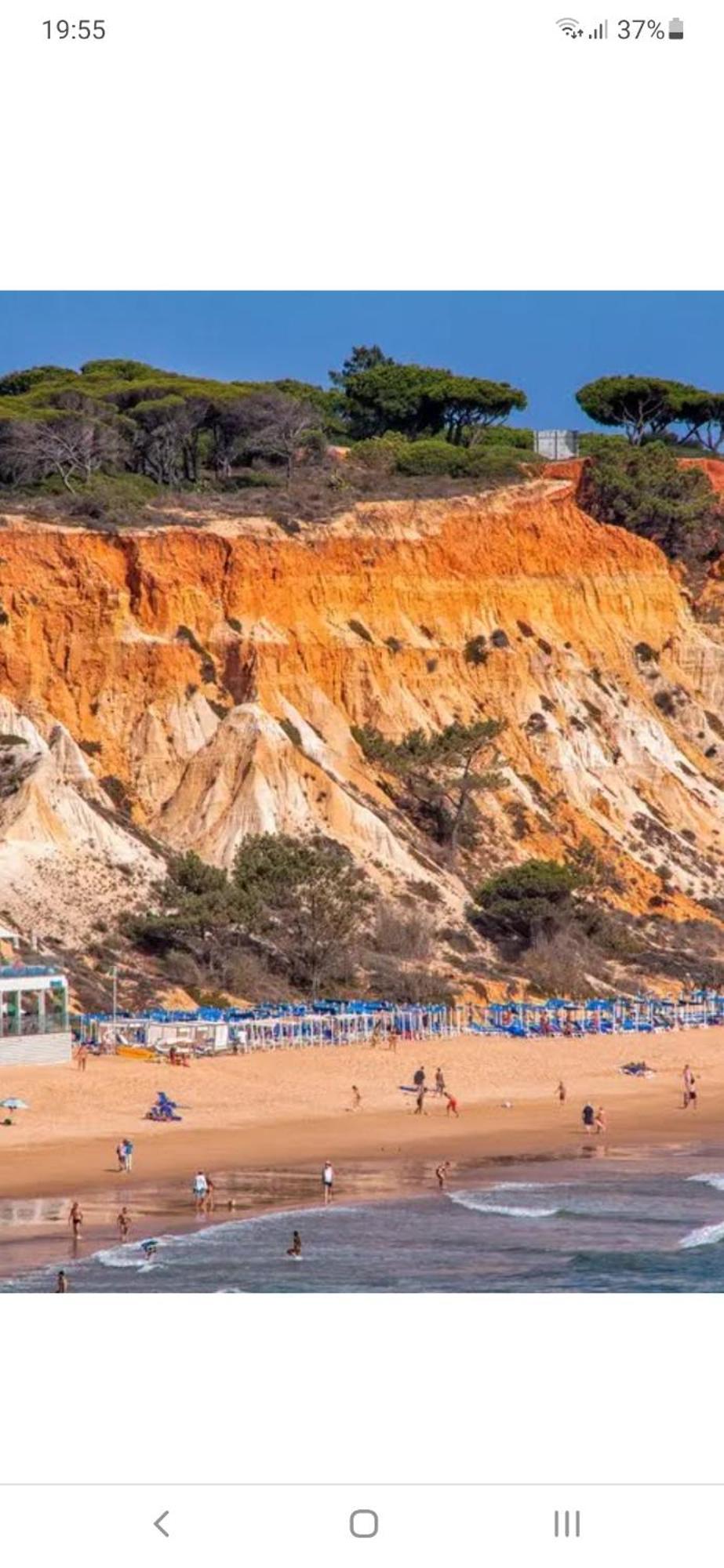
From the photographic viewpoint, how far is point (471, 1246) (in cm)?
2559

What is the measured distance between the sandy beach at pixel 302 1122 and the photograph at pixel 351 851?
0.10 metres

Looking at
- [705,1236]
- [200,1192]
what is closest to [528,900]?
[200,1192]

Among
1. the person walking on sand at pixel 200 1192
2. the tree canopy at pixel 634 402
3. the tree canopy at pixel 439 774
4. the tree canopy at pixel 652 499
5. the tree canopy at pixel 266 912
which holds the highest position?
the tree canopy at pixel 634 402

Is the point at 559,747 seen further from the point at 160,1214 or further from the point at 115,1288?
the point at 115,1288

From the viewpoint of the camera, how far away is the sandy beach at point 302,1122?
93.2 ft

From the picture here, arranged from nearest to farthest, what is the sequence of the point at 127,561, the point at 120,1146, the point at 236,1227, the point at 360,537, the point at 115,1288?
1. the point at 115,1288
2. the point at 236,1227
3. the point at 120,1146
4. the point at 127,561
5. the point at 360,537

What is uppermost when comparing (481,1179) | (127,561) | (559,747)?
(127,561)

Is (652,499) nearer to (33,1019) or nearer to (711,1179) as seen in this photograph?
(33,1019)

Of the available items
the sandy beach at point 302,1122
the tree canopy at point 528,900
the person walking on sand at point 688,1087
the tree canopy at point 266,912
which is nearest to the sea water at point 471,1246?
the sandy beach at point 302,1122

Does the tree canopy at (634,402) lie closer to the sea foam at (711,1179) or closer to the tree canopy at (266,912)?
the tree canopy at (266,912)
